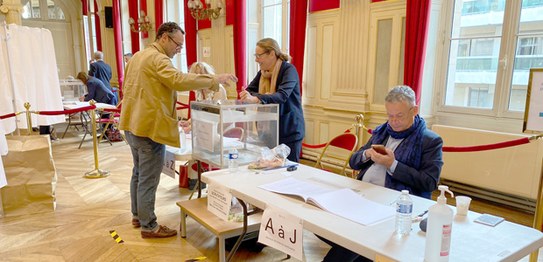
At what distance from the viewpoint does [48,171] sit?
336cm

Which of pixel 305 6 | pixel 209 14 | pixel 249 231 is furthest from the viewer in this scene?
pixel 209 14

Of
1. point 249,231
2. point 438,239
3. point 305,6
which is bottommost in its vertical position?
point 249,231

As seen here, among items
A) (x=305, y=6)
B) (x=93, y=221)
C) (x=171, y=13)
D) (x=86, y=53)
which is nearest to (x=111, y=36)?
Result: (x=86, y=53)

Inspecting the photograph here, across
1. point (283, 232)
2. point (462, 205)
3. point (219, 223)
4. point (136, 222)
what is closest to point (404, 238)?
point (462, 205)

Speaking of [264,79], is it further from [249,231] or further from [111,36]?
[111,36]

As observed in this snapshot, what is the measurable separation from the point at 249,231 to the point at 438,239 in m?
1.54

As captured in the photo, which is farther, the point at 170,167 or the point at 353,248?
the point at 170,167

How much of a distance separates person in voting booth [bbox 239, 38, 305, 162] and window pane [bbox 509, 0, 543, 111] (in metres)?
2.11

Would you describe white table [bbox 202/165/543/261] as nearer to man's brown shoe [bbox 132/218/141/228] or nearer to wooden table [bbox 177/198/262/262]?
wooden table [bbox 177/198/262/262]

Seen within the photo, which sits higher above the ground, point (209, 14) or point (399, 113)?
point (209, 14)

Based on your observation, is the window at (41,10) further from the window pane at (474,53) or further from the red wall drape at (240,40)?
the window pane at (474,53)

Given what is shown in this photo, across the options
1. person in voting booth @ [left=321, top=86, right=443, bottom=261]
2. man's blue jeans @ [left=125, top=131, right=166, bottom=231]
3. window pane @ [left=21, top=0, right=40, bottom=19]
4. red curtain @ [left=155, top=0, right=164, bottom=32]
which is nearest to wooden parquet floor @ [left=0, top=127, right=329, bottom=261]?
man's blue jeans @ [left=125, top=131, right=166, bottom=231]

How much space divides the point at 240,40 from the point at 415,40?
2919 mm

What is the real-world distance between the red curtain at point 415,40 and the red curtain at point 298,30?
143 centimetres
